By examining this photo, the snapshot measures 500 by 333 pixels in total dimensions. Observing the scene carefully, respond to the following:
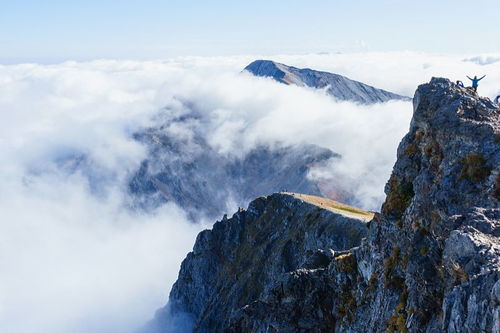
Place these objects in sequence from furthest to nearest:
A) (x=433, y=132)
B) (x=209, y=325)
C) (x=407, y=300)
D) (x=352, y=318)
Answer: (x=209, y=325) → (x=352, y=318) → (x=433, y=132) → (x=407, y=300)

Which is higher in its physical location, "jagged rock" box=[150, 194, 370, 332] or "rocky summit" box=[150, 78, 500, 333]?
"rocky summit" box=[150, 78, 500, 333]

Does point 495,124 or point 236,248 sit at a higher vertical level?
point 495,124

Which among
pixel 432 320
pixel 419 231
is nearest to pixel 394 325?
pixel 432 320

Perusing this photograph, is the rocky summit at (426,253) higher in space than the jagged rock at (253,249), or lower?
higher

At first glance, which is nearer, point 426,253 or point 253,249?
point 426,253

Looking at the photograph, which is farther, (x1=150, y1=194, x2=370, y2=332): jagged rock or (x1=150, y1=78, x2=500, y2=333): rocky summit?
(x1=150, y1=194, x2=370, y2=332): jagged rock

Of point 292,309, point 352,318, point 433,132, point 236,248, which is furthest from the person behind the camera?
point 236,248

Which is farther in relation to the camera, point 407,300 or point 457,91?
point 457,91

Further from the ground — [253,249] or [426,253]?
[426,253]

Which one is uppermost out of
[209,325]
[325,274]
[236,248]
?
[325,274]

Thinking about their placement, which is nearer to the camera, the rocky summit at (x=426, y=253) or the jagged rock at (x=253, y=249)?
the rocky summit at (x=426, y=253)

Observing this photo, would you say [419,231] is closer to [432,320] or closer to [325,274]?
[432,320]
